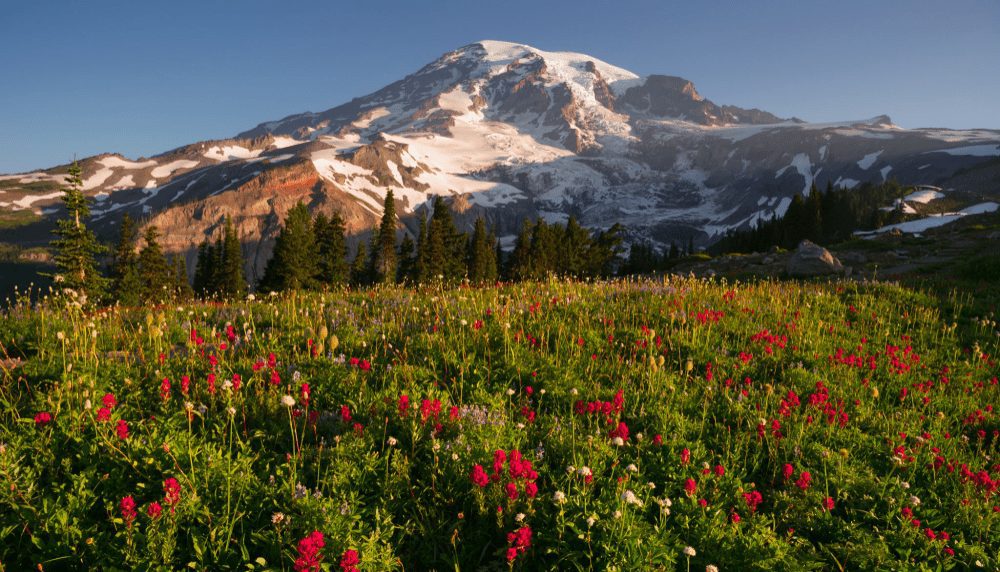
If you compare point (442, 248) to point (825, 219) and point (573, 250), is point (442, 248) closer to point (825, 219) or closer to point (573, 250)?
point (573, 250)

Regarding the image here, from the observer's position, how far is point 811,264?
87.2ft

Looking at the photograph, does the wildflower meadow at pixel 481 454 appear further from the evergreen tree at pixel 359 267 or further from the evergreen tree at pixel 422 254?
the evergreen tree at pixel 359 267

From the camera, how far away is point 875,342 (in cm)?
820

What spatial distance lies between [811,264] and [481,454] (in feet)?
95.8

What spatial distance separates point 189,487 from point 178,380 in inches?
83.2

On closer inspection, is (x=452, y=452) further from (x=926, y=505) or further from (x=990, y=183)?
(x=990, y=183)

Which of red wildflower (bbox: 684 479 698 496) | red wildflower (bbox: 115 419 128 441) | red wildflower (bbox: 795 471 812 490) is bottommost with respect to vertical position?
red wildflower (bbox: 795 471 812 490)

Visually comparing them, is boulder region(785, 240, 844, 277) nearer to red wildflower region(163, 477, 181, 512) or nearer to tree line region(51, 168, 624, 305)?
tree line region(51, 168, 624, 305)

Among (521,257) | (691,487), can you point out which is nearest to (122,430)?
(691,487)

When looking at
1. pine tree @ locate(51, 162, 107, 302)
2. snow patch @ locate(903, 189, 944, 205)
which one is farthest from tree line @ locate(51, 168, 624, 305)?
snow patch @ locate(903, 189, 944, 205)

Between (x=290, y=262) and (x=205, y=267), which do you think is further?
(x=205, y=267)

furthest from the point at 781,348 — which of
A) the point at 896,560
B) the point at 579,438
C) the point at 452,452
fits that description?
the point at 452,452

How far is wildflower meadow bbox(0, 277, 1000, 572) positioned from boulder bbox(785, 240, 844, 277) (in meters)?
21.2

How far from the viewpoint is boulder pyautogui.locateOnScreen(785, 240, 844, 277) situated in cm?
2561
